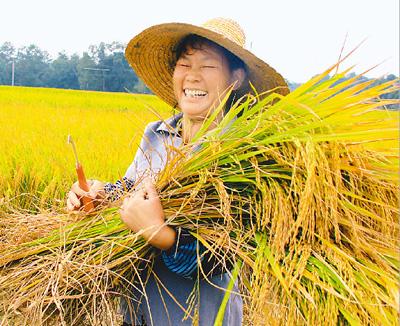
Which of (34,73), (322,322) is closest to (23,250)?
(322,322)

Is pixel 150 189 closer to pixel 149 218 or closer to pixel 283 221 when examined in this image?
pixel 149 218

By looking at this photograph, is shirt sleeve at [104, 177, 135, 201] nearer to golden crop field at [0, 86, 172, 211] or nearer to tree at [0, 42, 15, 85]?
golden crop field at [0, 86, 172, 211]

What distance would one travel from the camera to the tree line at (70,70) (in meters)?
32.4

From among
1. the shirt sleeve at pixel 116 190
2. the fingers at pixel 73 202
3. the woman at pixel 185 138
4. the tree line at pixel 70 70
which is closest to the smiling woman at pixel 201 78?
the woman at pixel 185 138

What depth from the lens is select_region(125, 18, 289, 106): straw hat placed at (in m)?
1.71

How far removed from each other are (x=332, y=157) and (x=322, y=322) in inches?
13.4

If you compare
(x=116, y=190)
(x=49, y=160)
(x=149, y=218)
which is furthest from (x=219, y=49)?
(x=49, y=160)

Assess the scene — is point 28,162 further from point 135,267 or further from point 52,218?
point 135,267

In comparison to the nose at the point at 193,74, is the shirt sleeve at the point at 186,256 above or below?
below

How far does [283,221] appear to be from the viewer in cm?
122

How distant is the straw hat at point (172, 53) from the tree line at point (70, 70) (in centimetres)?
2898

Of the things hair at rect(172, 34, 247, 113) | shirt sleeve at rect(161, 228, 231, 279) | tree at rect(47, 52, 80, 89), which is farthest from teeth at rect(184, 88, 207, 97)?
tree at rect(47, 52, 80, 89)

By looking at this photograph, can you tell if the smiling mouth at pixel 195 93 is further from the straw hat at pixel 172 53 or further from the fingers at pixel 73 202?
the fingers at pixel 73 202

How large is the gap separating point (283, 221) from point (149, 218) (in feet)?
1.01
